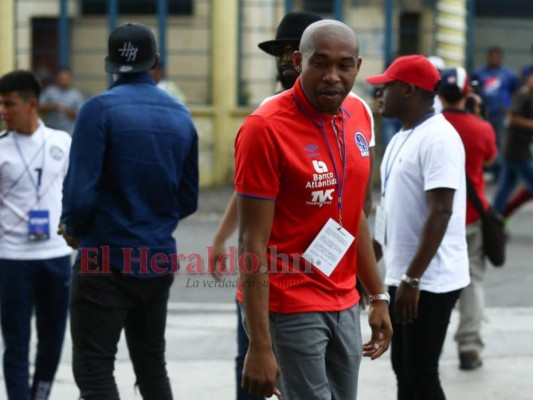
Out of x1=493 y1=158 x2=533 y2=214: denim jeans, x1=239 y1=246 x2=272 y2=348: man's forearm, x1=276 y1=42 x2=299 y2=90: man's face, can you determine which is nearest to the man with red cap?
x1=276 y1=42 x2=299 y2=90: man's face

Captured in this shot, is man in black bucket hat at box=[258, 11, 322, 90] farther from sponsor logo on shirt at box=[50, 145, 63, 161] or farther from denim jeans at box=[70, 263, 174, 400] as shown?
sponsor logo on shirt at box=[50, 145, 63, 161]

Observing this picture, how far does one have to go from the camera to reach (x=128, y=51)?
5.26m

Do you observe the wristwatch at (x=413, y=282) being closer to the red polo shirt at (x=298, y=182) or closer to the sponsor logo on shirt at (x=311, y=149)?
the red polo shirt at (x=298, y=182)

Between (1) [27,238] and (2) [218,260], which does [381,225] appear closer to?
(2) [218,260]

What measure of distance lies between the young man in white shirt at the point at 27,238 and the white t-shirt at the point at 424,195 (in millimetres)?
1703

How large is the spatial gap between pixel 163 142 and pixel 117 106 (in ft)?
0.86

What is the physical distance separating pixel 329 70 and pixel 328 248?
62 centimetres

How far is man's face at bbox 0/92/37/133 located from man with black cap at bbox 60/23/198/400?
36.0 inches

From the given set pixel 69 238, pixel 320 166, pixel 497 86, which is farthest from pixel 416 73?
pixel 497 86

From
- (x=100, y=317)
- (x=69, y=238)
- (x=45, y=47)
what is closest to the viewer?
(x=100, y=317)

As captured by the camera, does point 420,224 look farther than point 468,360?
No

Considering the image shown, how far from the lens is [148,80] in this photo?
5.31m

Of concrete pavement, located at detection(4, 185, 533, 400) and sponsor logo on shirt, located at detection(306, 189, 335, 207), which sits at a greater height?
sponsor logo on shirt, located at detection(306, 189, 335, 207)

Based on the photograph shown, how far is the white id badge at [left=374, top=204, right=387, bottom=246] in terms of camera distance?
18.2 ft
